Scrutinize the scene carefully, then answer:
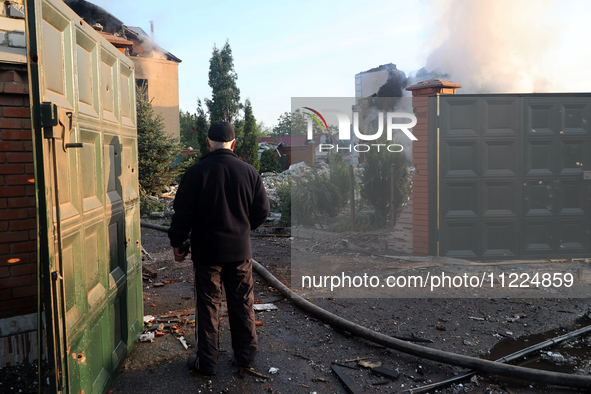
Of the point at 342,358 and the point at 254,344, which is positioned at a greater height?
the point at 254,344

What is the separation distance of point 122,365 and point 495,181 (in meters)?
6.33

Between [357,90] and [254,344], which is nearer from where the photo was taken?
[254,344]

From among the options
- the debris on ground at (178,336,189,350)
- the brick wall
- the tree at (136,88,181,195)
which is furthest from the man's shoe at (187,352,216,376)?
the tree at (136,88,181,195)

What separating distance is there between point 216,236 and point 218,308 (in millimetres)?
628

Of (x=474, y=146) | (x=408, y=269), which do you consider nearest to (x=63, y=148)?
(x=408, y=269)

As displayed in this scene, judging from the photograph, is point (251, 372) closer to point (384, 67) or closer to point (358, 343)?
point (358, 343)

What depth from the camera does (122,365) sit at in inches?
137

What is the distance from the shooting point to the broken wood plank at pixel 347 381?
323 centimetres

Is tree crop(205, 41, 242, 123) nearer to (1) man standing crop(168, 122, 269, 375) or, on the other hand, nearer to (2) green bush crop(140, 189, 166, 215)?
(2) green bush crop(140, 189, 166, 215)

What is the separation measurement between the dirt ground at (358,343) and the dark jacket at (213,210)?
1.01 m

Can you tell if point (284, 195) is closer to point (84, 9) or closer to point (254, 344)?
point (254, 344)

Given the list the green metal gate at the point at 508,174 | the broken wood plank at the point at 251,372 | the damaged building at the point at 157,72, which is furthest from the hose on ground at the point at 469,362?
the damaged building at the point at 157,72

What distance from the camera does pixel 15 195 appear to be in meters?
3.41

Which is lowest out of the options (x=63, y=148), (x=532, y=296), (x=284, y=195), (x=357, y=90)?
(x=532, y=296)
